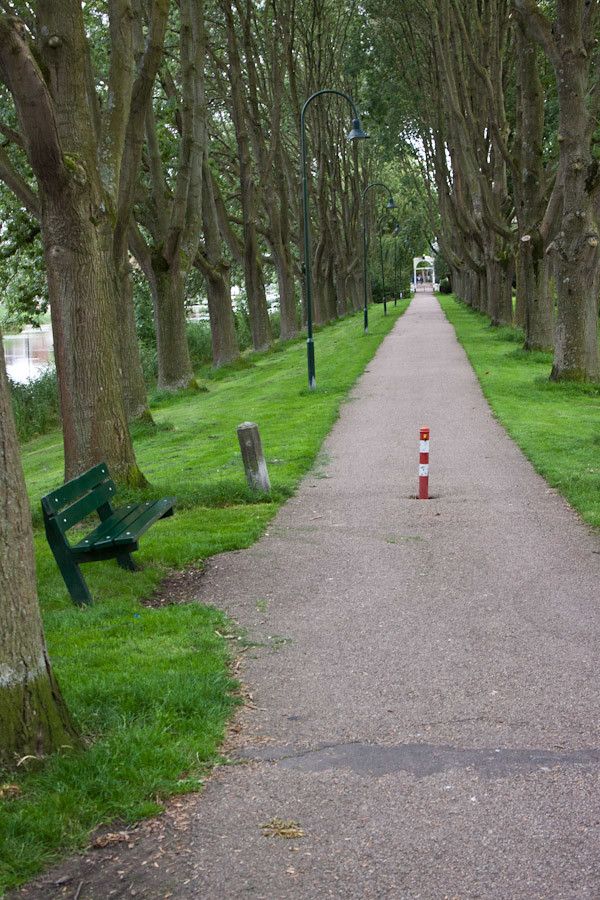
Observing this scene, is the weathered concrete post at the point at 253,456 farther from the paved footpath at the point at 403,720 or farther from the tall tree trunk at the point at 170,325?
the tall tree trunk at the point at 170,325

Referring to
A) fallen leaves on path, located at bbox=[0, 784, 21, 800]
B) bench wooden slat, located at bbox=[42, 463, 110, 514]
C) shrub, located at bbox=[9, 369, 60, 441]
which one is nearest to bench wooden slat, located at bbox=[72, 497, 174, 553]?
bench wooden slat, located at bbox=[42, 463, 110, 514]

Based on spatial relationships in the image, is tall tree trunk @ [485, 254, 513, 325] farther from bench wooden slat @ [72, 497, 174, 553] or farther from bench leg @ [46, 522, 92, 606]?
bench leg @ [46, 522, 92, 606]

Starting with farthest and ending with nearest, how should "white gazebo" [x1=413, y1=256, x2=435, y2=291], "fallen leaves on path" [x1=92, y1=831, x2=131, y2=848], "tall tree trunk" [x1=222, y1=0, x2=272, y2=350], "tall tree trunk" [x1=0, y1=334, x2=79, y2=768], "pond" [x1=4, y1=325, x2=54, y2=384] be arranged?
1. "white gazebo" [x1=413, y1=256, x2=435, y2=291]
2. "pond" [x1=4, y1=325, x2=54, y2=384]
3. "tall tree trunk" [x1=222, y1=0, x2=272, y2=350]
4. "tall tree trunk" [x1=0, y1=334, x2=79, y2=768]
5. "fallen leaves on path" [x1=92, y1=831, x2=131, y2=848]

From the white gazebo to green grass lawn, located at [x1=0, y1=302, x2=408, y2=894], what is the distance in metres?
113

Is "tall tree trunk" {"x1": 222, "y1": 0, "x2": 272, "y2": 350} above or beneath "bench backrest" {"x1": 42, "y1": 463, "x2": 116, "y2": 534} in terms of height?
above

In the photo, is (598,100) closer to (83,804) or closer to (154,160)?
(154,160)

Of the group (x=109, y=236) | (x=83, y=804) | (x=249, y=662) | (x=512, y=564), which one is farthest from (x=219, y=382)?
(x=83, y=804)

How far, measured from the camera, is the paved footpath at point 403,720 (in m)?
3.80

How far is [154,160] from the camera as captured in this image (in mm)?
20203

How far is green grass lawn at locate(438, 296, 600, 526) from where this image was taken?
1126cm

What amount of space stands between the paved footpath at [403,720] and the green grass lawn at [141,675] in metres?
0.18

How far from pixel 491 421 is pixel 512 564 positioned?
8.32 meters

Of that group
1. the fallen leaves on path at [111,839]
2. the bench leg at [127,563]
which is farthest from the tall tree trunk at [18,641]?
the bench leg at [127,563]

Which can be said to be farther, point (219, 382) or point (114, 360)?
point (219, 382)
